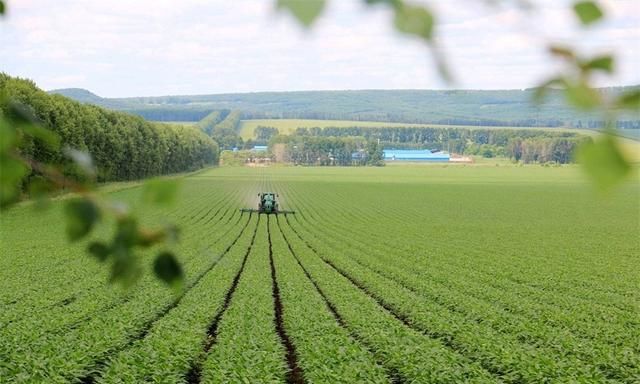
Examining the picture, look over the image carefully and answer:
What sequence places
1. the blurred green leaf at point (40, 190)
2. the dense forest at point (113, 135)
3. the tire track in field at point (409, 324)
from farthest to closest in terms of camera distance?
the dense forest at point (113, 135) < the tire track in field at point (409, 324) < the blurred green leaf at point (40, 190)

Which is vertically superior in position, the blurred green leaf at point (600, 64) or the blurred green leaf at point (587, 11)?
the blurred green leaf at point (587, 11)

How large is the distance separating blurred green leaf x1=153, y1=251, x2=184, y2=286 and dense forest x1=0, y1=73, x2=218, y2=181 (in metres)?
29.1

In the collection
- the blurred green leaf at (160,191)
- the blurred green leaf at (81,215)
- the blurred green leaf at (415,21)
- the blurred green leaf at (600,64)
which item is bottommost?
the blurred green leaf at (81,215)

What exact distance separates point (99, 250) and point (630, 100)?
3.55ft

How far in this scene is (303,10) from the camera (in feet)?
3.97

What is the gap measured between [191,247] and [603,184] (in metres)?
27.6

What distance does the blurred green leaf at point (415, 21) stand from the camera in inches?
47.5

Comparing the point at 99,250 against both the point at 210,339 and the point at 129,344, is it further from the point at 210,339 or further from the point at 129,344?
the point at 210,339

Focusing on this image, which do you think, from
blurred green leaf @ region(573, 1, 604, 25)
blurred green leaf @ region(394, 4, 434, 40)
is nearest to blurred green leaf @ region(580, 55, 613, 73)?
blurred green leaf @ region(573, 1, 604, 25)

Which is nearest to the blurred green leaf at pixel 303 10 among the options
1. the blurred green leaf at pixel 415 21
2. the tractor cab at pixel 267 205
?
the blurred green leaf at pixel 415 21

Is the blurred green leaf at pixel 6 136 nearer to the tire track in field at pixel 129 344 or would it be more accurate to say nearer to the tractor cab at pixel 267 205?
the tire track in field at pixel 129 344

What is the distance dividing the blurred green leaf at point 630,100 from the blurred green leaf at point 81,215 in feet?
3.10

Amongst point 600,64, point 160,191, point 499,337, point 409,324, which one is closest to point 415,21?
point 600,64

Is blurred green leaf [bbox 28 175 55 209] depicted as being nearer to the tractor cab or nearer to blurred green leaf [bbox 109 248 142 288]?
blurred green leaf [bbox 109 248 142 288]
